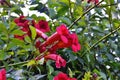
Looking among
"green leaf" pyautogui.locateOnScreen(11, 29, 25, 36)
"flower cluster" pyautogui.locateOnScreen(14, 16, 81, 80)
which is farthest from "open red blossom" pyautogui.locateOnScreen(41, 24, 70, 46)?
"green leaf" pyautogui.locateOnScreen(11, 29, 25, 36)

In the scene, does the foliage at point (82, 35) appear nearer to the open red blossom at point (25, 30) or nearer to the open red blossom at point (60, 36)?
the open red blossom at point (25, 30)

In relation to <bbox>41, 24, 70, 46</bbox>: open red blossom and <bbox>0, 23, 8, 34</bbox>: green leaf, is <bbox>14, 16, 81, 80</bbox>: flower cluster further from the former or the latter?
<bbox>0, 23, 8, 34</bbox>: green leaf

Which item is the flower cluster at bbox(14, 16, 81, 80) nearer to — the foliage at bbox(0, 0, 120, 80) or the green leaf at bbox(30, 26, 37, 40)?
the green leaf at bbox(30, 26, 37, 40)

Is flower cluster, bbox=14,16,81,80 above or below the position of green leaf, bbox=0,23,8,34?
below

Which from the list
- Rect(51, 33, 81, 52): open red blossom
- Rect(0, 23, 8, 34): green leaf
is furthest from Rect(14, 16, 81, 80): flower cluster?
Rect(0, 23, 8, 34): green leaf

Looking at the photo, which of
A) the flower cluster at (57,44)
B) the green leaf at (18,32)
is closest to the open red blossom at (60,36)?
the flower cluster at (57,44)

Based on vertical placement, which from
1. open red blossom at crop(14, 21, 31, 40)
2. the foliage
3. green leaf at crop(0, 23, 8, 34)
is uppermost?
green leaf at crop(0, 23, 8, 34)

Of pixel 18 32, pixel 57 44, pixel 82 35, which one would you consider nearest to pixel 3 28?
pixel 18 32

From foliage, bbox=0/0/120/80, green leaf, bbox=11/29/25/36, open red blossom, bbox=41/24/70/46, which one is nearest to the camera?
open red blossom, bbox=41/24/70/46

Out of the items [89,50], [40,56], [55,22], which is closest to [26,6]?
[55,22]

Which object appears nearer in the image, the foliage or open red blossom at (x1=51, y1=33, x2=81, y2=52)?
open red blossom at (x1=51, y1=33, x2=81, y2=52)

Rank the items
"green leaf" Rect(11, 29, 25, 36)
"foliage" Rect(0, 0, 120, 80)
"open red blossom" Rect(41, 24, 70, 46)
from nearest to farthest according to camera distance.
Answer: "open red blossom" Rect(41, 24, 70, 46), "green leaf" Rect(11, 29, 25, 36), "foliage" Rect(0, 0, 120, 80)

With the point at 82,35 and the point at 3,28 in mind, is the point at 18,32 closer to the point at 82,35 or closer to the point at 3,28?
the point at 3,28

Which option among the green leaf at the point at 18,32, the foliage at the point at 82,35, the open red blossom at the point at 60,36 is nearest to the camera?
the open red blossom at the point at 60,36
